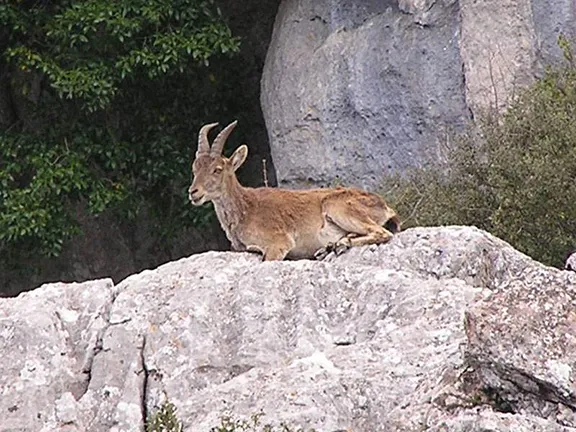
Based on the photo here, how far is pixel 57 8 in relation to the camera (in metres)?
18.3

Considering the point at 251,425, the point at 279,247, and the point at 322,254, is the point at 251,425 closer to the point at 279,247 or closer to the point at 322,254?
the point at 322,254

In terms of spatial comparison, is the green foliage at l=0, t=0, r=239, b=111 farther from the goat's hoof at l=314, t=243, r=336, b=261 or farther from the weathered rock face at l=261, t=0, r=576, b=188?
the goat's hoof at l=314, t=243, r=336, b=261

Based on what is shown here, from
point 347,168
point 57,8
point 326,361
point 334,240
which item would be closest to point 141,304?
point 326,361

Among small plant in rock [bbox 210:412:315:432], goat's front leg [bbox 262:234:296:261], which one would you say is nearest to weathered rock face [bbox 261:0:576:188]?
goat's front leg [bbox 262:234:296:261]

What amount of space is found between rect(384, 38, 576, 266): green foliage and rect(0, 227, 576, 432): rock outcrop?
175 inches

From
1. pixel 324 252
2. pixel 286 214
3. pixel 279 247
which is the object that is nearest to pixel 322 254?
pixel 324 252

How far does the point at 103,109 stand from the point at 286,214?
7.65 metres

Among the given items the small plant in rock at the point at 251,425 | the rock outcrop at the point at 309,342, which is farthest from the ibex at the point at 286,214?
the small plant in rock at the point at 251,425

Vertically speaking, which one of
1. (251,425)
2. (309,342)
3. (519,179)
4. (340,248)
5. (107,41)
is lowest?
(519,179)

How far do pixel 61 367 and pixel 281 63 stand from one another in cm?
1034

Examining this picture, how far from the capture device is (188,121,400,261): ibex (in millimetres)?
11062

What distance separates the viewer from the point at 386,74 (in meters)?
17.6

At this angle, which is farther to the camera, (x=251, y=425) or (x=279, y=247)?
(x=279, y=247)

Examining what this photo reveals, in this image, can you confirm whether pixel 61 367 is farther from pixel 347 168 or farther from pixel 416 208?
pixel 347 168
